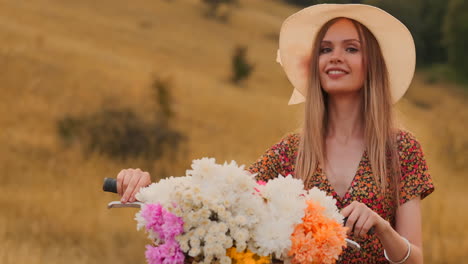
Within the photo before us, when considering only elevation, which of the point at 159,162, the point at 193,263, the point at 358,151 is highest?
the point at 358,151

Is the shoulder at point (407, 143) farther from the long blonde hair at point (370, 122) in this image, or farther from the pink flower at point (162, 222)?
the pink flower at point (162, 222)

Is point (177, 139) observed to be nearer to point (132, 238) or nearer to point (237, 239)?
point (132, 238)

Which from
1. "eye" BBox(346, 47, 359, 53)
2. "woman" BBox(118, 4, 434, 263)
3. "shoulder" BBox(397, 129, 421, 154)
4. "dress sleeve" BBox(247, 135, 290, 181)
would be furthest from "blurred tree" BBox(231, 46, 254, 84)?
"shoulder" BBox(397, 129, 421, 154)

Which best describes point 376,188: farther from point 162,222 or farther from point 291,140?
point 162,222

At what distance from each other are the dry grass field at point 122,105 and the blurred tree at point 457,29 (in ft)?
10.9

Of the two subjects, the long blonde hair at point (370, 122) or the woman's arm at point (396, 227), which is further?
the long blonde hair at point (370, 122)

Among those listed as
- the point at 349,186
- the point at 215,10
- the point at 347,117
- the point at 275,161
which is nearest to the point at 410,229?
the point at 349,186

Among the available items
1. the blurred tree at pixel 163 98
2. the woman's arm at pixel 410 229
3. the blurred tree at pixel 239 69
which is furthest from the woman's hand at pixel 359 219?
the blurred tree at pixel 239 69

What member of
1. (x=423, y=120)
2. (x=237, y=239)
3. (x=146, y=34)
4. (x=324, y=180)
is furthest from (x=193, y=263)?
(x=146, y=34)

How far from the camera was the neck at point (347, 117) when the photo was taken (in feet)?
12.0

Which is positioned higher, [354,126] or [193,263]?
[354,126]

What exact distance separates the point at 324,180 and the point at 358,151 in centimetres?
24

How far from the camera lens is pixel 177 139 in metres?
19.6

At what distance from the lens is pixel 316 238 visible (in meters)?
2.51
